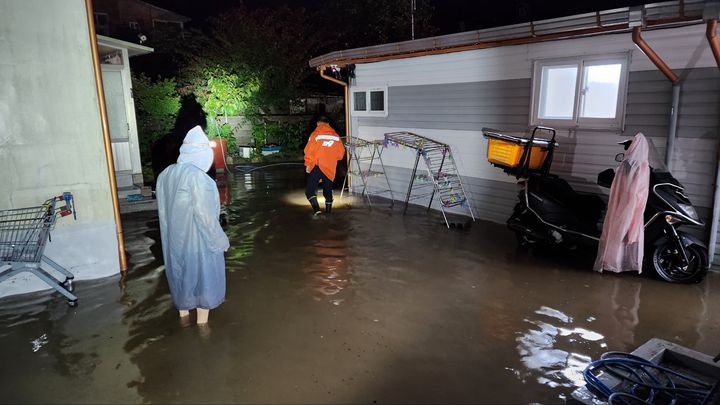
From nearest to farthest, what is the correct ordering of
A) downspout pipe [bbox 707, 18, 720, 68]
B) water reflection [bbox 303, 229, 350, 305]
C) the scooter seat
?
downspout pipe [bbox 707, 18, 720, 68] → water reflection [bbox 303, 229, 350, 305] → the scooter seat

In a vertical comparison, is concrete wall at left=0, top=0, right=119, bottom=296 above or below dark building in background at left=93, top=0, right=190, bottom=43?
below

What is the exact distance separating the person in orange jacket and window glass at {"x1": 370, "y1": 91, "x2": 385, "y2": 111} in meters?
1.88

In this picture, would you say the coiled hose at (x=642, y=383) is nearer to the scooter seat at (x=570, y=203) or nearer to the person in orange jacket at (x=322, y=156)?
the scooter seat at (x=570, y=203)

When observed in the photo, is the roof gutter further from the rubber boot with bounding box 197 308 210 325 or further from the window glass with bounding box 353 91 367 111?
the rubber boot with bounding box 197 308 210 325

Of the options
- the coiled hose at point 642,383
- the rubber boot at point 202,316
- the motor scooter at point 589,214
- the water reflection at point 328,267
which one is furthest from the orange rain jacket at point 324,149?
the coiled hose at point 642,383

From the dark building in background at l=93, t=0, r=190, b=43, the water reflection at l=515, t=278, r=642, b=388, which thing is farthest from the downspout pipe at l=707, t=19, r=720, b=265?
the dark building in background at l=93, t=0, r=190, b=43

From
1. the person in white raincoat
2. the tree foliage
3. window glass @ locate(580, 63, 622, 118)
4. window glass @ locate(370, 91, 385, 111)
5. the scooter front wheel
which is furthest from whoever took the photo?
the tree foliage

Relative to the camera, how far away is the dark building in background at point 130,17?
2593 cm

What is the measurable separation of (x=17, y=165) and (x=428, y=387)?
488 centimetres

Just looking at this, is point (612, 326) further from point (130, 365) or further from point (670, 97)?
point (130, 365)

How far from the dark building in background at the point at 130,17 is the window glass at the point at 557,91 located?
24346 millimetres

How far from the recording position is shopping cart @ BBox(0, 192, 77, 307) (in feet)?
14.9

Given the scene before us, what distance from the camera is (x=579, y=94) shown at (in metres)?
6.52

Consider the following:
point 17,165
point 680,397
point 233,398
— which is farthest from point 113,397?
point 680,397
